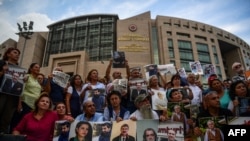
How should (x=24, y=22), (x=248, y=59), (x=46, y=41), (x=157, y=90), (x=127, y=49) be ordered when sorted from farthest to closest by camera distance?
(x=248, y=59)
(x=46, y=41)
(x=127, y=49)
(x=24, y=22)
(x=157, y=90)

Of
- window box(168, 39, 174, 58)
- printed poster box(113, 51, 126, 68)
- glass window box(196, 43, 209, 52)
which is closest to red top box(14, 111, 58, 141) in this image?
printed poster box(113, 51, 126, 68)

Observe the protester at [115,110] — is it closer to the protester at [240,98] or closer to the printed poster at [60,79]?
the printed poster at [60,79]

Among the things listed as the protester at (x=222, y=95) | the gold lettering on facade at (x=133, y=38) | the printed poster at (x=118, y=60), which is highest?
the gold lettering on facade at (x=133, y=38)

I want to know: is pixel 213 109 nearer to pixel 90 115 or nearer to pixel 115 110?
pixel 115 110

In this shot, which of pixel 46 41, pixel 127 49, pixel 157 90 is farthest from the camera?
pixel 46 41

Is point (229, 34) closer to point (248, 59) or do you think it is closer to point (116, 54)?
point (248, 59)

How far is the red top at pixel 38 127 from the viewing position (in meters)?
3.75

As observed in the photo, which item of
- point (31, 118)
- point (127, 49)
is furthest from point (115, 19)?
point (31, 118)

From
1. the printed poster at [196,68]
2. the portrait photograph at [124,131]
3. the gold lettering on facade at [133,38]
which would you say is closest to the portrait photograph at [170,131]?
the portrait photograph at [124,131]

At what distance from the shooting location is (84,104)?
4.41 metres

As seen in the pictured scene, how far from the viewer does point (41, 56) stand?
151 ft

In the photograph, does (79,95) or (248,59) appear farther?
(248,59)

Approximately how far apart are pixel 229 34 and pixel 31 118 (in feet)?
173

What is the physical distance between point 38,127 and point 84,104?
37.3 inches
